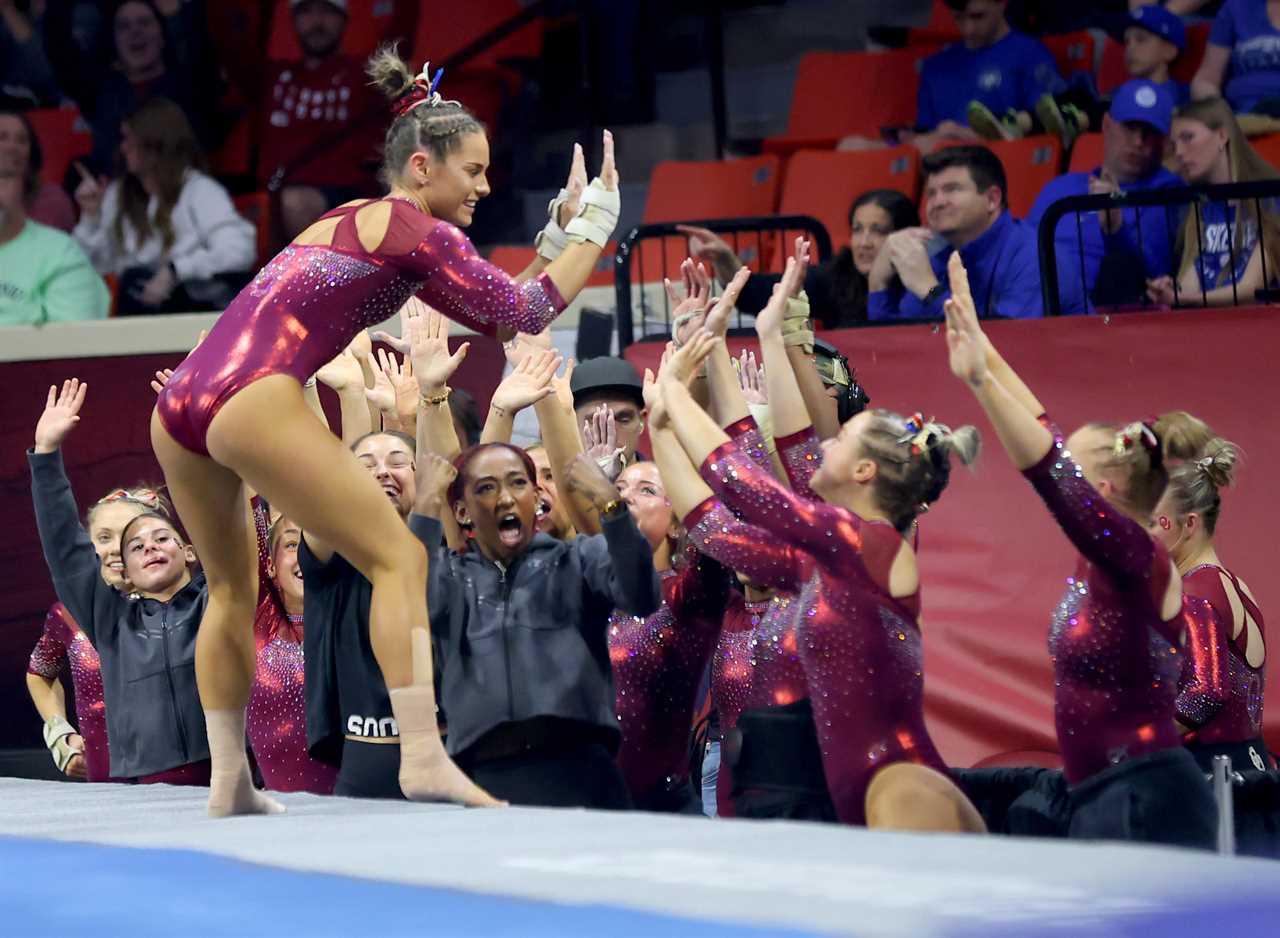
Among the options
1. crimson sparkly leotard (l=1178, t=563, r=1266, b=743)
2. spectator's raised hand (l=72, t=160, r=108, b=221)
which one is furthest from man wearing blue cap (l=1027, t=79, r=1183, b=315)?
spectator's raised hand (l=72, t=160, r=108, b=221)

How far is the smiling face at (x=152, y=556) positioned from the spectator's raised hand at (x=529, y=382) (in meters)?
1.18

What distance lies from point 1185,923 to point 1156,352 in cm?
355

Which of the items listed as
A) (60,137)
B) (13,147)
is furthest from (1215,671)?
(60,137)

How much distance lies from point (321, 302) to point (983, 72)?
447cm

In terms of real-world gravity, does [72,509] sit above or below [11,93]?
below

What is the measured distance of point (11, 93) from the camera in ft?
29.0

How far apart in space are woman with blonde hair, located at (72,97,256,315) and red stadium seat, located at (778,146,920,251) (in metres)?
2.20

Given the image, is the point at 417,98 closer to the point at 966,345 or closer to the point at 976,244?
the point at 966,345

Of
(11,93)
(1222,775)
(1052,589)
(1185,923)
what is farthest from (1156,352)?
(11,93)

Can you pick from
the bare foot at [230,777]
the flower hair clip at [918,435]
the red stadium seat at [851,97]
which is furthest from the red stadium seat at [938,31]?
the bare foot at [230,777]

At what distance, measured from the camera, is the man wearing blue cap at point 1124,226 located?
543 centimetres

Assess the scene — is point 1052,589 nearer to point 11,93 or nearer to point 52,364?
point 52,364

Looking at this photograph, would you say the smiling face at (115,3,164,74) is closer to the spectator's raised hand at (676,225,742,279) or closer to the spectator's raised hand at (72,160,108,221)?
the spectator's raised hand at (72,160,108,221)

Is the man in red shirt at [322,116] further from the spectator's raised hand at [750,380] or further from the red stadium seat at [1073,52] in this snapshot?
the spectator's raised hand at [750,380]
